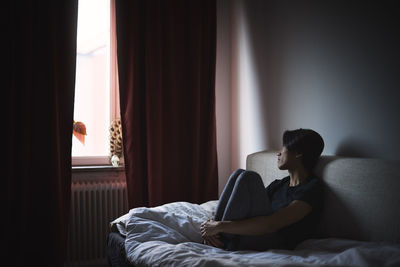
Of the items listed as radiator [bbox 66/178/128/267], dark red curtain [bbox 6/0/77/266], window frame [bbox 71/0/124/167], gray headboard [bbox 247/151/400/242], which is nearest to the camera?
gray headboard [bbox 247/151/400/242]

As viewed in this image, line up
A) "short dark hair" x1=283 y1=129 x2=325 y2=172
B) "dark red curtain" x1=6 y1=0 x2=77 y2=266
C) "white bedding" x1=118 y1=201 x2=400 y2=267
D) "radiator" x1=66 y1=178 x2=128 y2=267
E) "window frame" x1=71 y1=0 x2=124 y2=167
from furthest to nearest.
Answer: "window frame" x1=71 y1=0 x2=124 y2=167
"radiator" x1=66 y1=178 x2=128 y2=267
"dark red curtain" x1=6 y1=0 x2=77 y2=266
"short dark hair" x1=283 y1=129 x2=325 y2=172
"white bedding" x1=118 y1=201 x2=400 y2=267

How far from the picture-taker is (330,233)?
147cm

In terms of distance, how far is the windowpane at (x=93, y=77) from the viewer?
272cm

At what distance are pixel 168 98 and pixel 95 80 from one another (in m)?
0.64

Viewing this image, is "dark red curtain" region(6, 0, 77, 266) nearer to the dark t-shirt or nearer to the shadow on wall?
the dark t-shirt

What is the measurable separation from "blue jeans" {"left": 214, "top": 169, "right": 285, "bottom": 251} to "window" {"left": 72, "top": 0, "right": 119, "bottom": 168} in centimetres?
162

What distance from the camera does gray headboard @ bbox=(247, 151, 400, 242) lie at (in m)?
1.27

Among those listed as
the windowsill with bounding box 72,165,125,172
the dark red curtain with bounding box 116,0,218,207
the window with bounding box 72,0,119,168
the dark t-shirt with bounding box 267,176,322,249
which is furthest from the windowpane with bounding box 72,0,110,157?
the dark t-shirt with bounding box 267,176,322,249

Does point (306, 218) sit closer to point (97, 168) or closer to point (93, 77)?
point (97, 168)

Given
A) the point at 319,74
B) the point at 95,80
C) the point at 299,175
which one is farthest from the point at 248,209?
the point at 95,80

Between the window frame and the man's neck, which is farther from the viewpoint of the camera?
the window frame

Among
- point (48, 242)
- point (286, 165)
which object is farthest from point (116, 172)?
point (286, 165)

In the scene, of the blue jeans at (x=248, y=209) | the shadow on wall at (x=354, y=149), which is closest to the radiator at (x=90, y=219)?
the blue jeans at (x=248, y=209)

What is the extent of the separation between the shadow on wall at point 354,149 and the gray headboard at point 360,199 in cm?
14
